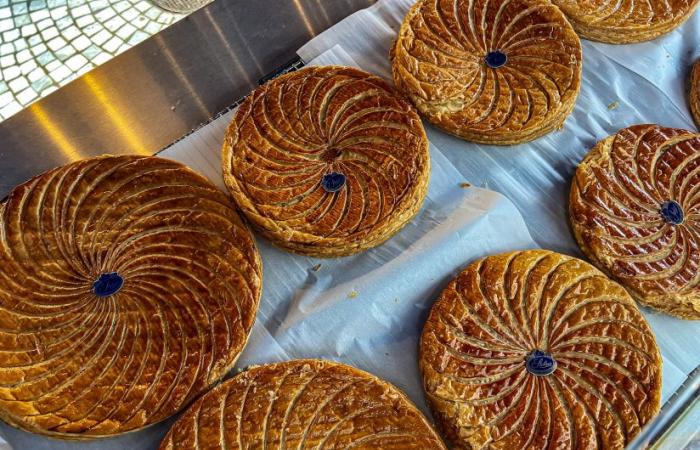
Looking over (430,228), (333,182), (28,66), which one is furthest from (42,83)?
(430,228)

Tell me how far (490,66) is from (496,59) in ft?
0.24

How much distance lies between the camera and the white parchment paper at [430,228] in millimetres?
3490

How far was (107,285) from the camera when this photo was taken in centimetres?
336

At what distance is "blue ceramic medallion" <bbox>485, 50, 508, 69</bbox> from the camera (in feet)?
13.7

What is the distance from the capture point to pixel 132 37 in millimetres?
5359

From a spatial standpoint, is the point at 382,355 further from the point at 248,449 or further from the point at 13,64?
the point at 13,64

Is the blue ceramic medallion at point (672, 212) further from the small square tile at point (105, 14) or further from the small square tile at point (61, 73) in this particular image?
A: the small square tile at point (105, 14)

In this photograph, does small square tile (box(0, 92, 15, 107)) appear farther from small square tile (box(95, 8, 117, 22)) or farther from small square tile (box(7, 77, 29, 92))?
small square tile (box(95, 8, 117, 22))

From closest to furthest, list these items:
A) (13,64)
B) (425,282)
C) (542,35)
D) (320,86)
A: 1. (425,282)
2. (320,86)
3. (542,35)
4. (13,64)

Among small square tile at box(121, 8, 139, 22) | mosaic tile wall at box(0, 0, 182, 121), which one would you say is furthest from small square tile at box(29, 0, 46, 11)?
small square tile at box(121, 8, 139, 22)

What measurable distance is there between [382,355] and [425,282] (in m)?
0.56

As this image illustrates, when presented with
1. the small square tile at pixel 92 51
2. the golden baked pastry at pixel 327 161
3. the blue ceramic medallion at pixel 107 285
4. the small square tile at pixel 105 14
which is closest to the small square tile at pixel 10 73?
the small square tile at pixel 92 51

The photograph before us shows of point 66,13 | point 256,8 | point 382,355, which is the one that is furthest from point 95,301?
point 66,13

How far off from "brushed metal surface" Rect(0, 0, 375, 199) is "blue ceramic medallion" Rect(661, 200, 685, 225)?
2.81m
